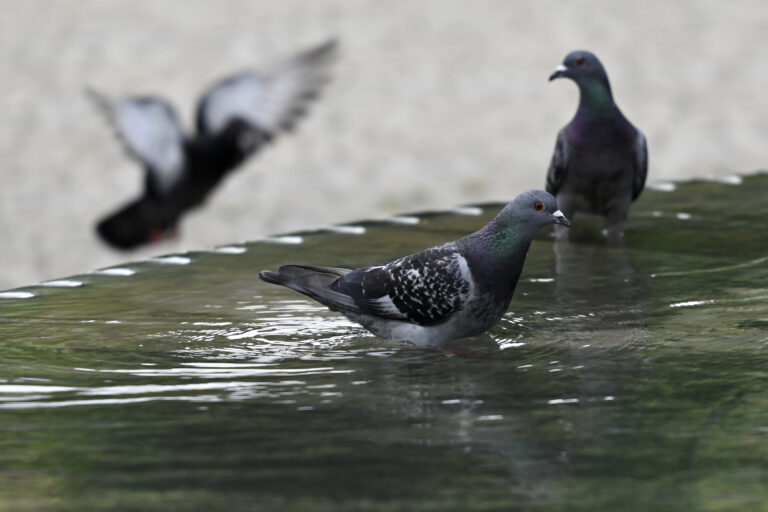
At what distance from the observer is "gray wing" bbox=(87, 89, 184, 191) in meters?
9.25

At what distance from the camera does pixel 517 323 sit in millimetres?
4293

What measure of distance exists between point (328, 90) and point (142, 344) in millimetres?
11705

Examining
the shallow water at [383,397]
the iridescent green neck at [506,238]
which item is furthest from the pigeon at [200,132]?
the iridescent green neck at [506,238]

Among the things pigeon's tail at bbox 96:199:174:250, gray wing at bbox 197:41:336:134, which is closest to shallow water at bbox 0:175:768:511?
gray wing at bbox 197:41:336:134

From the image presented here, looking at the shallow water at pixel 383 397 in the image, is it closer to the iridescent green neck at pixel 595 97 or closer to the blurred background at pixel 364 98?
the iridescent green neck at pixel 595 97

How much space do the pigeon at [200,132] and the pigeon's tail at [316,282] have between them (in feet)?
12.7

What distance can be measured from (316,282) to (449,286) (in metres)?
0.44

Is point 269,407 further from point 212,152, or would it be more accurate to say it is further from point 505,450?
point 212,152

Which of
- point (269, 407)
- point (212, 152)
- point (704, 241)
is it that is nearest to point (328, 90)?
point (212, 152)

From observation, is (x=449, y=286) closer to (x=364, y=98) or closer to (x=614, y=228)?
(x=614, y=228)

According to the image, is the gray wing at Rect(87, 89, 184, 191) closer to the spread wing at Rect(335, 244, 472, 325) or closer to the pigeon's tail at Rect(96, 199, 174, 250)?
the pigeon's tail at Rect(96, 199, 174, 250)

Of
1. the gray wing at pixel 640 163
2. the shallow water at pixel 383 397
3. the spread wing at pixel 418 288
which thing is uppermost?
the gray wing at pixel 640 163

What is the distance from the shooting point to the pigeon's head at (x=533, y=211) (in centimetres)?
409

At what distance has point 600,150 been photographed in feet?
18.7
